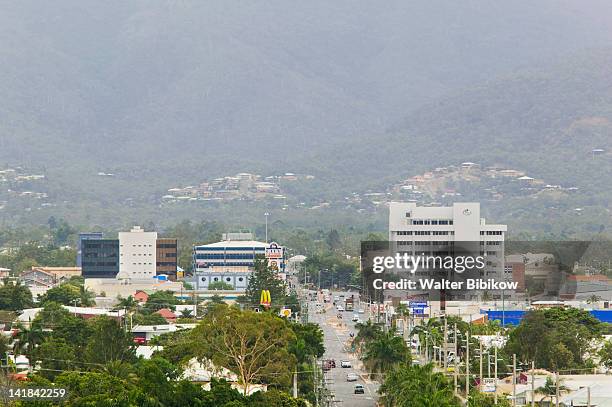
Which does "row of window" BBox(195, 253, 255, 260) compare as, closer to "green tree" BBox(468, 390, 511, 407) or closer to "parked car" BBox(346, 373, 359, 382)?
"parked car" BBox(346, 373, 359, 382)

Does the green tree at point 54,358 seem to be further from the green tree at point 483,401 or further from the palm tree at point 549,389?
the palm tree at point 549,389

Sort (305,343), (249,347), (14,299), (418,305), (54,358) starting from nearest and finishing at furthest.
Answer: (54,358)
(249,347)
(305,343)
(14,299)
(418,305)

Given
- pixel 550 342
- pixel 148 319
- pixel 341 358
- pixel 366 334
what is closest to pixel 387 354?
pixel 550 342

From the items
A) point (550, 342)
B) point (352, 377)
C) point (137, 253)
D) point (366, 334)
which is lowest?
point (352, 377)

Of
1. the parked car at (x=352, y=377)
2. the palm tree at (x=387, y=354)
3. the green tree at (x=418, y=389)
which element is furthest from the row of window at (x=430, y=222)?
the green tree at (x=418, y=389)

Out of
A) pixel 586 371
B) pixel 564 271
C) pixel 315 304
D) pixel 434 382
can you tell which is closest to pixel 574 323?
pixel 586 371

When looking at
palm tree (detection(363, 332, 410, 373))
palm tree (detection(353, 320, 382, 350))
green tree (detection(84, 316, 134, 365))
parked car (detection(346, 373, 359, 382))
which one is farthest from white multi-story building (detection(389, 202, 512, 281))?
green tree (detection(84, 316, 134, 365))

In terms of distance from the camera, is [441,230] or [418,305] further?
[441,230]

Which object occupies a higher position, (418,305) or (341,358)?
(418,305)

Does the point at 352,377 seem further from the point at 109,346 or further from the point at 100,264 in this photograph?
the point at 100,264
